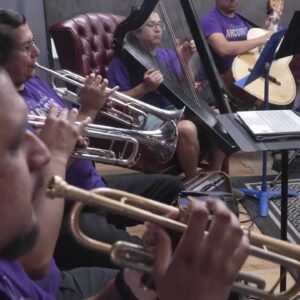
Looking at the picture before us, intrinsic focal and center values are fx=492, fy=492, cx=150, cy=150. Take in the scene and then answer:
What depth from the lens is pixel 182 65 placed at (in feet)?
8.68

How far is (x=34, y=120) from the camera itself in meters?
1.60

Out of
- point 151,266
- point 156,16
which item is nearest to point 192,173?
point 156,16

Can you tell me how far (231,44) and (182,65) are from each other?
717mm

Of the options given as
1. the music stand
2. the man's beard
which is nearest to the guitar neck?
the music stand

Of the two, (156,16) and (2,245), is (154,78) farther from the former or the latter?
(2,245)

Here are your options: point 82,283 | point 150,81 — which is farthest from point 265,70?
point 82,283

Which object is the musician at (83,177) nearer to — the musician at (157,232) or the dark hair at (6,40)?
the dark hair at (6,40)

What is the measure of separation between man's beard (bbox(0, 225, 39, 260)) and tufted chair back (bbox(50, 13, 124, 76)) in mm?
2159

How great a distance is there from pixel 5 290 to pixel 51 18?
3.16 meters

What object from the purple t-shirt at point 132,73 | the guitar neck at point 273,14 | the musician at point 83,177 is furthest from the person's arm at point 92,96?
the guitar neck at point 273,14

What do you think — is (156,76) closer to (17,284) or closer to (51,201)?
(51,201)

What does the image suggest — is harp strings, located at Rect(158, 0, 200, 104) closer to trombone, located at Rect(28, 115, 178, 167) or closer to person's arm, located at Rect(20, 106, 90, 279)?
trombone, located at Rect(28, 115, 178, 167)

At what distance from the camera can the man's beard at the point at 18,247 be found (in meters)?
0.78

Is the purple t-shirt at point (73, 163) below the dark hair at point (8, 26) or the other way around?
below
